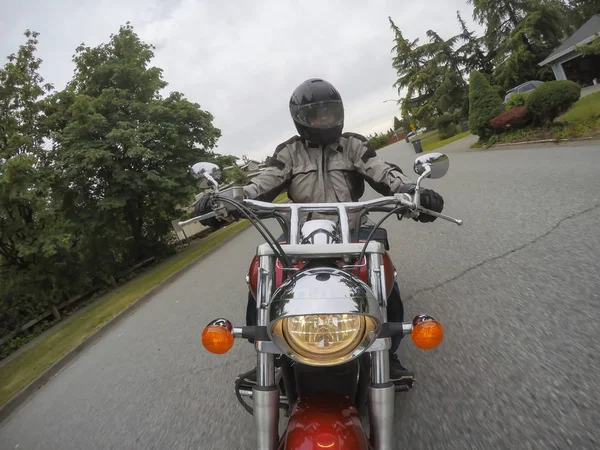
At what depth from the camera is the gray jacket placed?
2.74 m

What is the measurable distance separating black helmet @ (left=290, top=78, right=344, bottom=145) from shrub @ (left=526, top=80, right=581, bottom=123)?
12.9 meters

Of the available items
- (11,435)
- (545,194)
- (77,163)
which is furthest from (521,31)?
(11,435)

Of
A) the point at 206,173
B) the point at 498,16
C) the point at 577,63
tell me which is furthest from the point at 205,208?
the point at 498,16

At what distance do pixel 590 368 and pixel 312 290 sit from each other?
2136 mm

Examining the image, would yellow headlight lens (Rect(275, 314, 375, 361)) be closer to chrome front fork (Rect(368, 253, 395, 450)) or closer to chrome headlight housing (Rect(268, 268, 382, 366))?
chrome headlight housing (Rect(268, 268, 382, 366))

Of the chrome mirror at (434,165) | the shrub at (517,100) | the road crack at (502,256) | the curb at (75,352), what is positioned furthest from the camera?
the shrub at (517,100)

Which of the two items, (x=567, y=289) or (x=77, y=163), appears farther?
(x=77, y=163)

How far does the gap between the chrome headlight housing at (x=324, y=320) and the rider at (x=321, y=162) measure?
1203mm

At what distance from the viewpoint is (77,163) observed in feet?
39.6

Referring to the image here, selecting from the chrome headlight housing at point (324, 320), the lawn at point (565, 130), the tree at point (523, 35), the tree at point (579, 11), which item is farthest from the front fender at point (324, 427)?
the tree at point (579, 11)

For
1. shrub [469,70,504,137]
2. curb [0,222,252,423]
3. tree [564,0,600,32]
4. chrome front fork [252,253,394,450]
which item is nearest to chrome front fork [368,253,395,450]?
chrome front fork [252,253,394,450]

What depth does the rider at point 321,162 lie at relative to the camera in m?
2.59

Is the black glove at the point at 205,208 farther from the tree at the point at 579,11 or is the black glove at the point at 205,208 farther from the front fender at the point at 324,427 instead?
the tree at the point at 579,11

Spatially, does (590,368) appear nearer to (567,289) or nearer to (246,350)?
(567,289)
